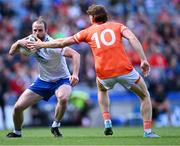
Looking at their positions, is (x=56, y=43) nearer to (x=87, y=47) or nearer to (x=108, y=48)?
(x=108, y=48)

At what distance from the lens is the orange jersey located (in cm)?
1348

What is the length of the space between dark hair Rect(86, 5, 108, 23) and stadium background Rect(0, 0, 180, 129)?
10730mm

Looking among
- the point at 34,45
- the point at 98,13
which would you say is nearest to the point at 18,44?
the point at 34,45

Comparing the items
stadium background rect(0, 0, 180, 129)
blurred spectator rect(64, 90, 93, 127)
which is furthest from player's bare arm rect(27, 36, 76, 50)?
blurred spectator rect(64, 90, 93, 127)

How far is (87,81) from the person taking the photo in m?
25.7

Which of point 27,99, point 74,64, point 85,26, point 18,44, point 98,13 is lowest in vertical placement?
point 27,99

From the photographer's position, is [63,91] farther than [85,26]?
No

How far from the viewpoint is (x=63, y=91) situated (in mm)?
14125

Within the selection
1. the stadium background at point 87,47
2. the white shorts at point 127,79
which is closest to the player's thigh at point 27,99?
the white shorts at point 127,79

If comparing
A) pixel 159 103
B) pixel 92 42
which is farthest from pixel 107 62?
pixel 159 103

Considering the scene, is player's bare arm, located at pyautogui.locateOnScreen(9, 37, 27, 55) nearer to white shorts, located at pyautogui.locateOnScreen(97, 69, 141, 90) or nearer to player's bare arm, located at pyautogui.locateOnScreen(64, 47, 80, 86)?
player's bare arm, located at pyautogui.locateOnScreen(64, 47, 80, 86)

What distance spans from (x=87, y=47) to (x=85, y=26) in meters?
1.83

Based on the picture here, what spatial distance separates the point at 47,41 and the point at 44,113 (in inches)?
441

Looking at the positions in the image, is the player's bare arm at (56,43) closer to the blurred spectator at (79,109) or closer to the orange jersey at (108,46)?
the orange jersey at (108,46)
